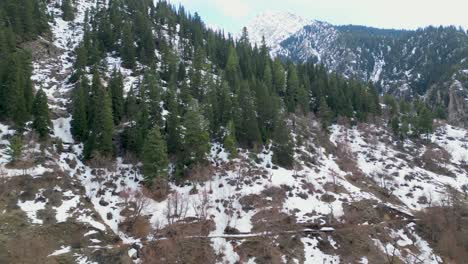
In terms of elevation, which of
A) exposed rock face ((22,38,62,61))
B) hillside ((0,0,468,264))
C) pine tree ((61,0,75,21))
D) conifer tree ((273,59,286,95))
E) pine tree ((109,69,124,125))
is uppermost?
pine tree ((61,0,75,21))

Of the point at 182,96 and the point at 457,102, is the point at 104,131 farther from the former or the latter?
the point at 457,102

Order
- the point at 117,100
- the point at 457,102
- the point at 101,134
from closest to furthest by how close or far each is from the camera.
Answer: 1. the point at 101,134
2. the point at 117,100
3. the point at 457,102

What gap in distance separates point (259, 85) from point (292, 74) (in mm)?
23228

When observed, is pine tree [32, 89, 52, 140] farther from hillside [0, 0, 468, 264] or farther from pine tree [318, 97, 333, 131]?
pine tree [318, 97, 333, 131]

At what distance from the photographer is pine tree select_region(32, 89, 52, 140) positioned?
6794 centimetres

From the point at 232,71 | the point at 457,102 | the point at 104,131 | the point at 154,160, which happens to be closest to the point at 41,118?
the point at 104,131

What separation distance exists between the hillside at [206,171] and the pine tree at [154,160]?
201 mm

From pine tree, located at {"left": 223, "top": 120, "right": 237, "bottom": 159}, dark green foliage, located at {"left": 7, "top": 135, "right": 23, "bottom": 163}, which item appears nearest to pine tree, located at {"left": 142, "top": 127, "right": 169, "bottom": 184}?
pine tree, located at {"left": 223, "top": 120, "right": 237, "bottom": 159}

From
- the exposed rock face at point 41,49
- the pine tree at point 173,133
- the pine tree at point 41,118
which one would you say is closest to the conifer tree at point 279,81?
the pine tree at point 173,133

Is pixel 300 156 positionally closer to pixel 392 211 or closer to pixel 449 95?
pixel 392 211

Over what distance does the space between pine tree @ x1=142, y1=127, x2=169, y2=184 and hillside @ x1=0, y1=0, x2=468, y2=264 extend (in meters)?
0.20

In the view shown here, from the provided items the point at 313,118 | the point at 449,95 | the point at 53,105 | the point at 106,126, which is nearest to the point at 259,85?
the point at 313,118

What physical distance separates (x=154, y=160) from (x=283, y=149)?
29027 mm

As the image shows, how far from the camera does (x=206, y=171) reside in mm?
71000
